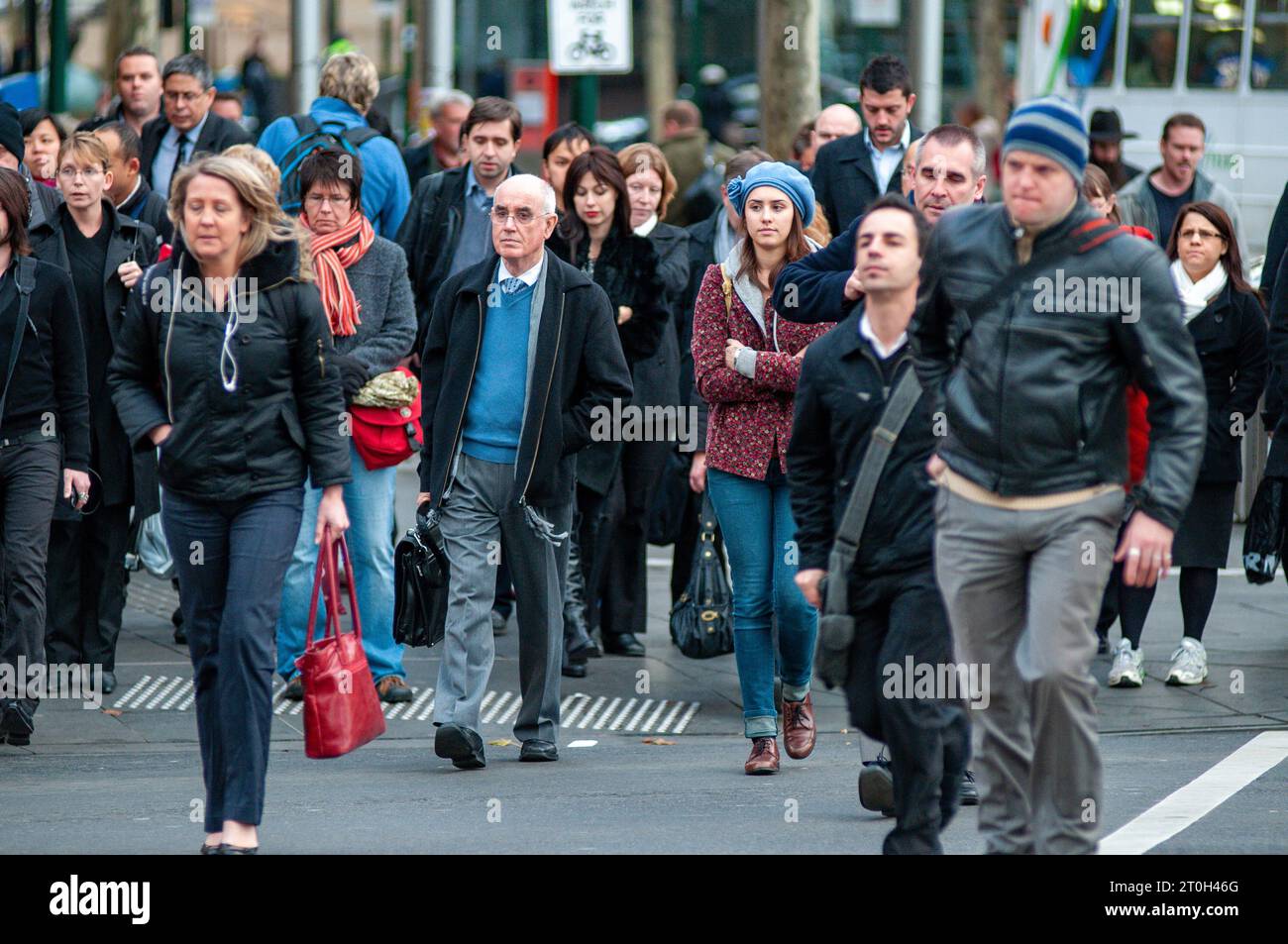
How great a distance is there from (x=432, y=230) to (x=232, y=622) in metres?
4.18

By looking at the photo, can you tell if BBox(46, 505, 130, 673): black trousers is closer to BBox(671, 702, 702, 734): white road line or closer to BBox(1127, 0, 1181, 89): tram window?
BBox(671, 702, 702, 734): white road line

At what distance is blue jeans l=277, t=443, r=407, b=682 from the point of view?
8781mm

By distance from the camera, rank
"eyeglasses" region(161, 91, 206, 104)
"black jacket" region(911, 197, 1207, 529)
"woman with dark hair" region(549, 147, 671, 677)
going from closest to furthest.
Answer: "black jacket" region(911, 197, 1207, 529) < "woman with dark hair" region(549, 147, 671, 677) < "eyeglasses" region(161, 91, 206, 104)

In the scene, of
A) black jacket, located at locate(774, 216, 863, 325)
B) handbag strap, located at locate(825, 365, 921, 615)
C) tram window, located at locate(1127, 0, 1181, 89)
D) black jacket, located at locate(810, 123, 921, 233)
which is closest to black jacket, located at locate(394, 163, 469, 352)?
black jacket, located at locate(810, 123, 921, 233)

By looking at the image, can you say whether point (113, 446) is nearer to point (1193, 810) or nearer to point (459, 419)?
point (459, 419)

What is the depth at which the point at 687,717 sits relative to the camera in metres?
8.80

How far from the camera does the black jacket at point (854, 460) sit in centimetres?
575

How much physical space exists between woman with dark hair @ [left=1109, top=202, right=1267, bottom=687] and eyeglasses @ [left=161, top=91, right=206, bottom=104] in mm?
4902

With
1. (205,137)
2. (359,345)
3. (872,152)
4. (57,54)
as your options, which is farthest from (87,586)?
(57,54)

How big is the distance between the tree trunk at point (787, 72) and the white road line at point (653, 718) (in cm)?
675

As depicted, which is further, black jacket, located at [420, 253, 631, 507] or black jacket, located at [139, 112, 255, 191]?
black jacket, located at [139, 112, 255, 191]

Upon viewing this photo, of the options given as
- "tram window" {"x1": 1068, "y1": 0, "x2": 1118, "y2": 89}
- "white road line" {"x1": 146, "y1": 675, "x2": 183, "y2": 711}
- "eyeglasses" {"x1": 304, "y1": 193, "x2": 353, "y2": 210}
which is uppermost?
"tram window" {"x1": 1068, "y1": 0, "x2": 1118, "y2": 89}
